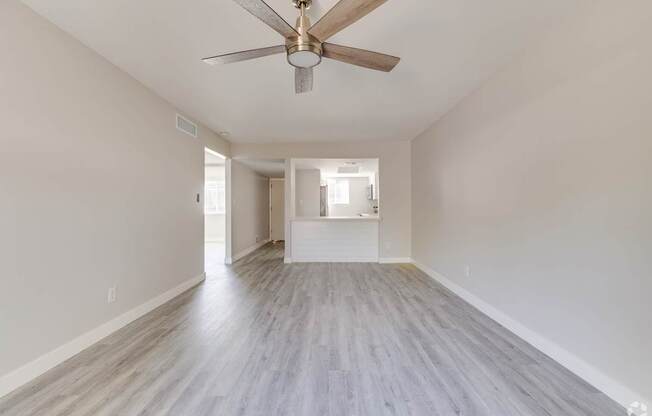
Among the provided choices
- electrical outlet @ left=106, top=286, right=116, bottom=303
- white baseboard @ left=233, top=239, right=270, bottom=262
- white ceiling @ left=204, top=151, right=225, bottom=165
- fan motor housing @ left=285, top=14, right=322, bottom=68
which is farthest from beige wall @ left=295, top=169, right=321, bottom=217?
fan motor housing @ left=285, top=14, right=322, bottom=68

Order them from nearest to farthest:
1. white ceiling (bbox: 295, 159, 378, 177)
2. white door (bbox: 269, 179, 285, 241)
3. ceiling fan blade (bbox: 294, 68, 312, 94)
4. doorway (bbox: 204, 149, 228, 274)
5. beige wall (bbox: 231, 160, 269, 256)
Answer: ceiling fan blade (bbox: 294, 68, 312, 94), beige wall (bbox: 231, 160, 269, 256), white ceiling (bbox: 295, 159, 378, 177), doorway (bbox: 204, 149, 228, 274), white door (bbox: 269, 179, 285, 241)

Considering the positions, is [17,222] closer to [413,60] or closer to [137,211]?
[137,211]

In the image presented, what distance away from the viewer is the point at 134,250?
8.93ft

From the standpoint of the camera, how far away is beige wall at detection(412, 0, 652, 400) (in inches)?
57.1

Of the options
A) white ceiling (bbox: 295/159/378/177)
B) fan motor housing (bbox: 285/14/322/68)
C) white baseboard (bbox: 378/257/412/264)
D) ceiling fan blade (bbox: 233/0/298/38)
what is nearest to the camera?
ceiling fan blade (bbox: 233/0/298/38)

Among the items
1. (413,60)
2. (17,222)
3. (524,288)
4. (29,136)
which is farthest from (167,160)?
(524,288)

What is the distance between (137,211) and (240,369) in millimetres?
1926

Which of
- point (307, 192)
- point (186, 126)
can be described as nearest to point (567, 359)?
point (186, 126)

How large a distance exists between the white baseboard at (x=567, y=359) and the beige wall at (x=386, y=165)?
7.81ft

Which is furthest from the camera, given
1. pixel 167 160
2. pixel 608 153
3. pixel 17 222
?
pixel 167 160

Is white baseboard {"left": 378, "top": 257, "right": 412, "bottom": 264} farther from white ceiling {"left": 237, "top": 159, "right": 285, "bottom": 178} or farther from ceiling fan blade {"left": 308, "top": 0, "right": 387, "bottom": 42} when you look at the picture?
ceiling fan blade {"left": 308, "top": 0, "right": 387, "bottom": 42}

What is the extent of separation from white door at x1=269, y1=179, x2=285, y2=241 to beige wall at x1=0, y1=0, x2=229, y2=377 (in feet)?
17.9

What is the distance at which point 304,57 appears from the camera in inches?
67.9

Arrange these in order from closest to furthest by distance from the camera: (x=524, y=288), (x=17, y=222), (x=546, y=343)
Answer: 1. (x=17, y=222)
2. (x=546, y=343)
3. (x=524, y=288)
